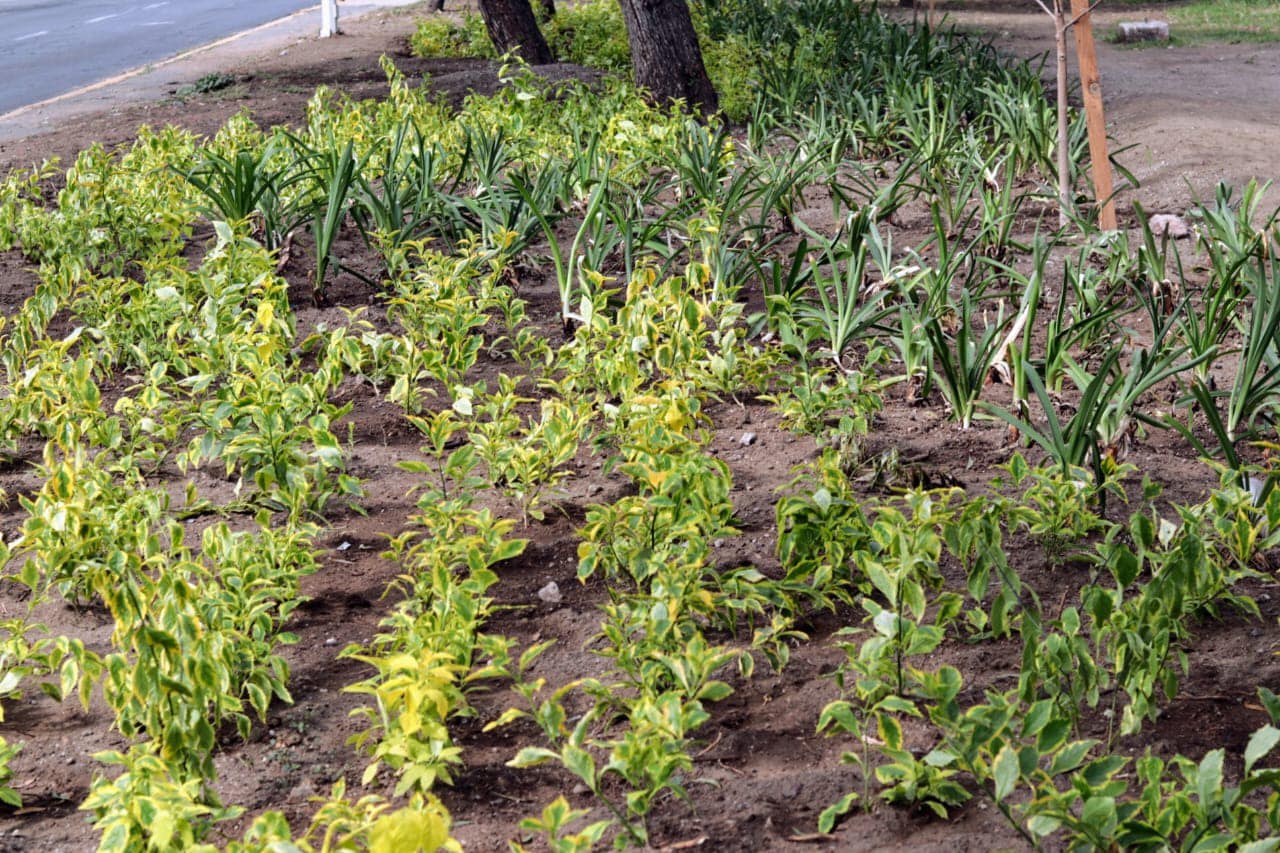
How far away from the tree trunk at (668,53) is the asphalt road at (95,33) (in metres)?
5.42

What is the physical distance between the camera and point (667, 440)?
9.82ft

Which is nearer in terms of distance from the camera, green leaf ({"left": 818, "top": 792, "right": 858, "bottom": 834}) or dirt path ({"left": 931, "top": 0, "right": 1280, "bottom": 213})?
green leaf ({"left": 818, "top": 792, "right": 858, "bottom": 834})

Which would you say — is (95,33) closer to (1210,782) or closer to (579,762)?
(579,762)

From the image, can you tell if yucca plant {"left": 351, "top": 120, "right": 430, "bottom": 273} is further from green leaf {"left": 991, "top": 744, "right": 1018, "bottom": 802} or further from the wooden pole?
green leaf {"left": 991, "top": 744, "right": 1018, "bottom": 802}

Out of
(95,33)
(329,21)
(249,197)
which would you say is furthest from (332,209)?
(95,33)

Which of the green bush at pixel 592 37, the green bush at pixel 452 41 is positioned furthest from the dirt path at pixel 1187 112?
the green bush at pixel 452 41

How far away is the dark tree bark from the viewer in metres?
11.0

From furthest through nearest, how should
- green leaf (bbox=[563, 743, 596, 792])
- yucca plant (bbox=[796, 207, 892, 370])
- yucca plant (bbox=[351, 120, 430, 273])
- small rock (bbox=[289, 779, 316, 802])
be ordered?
1. yucca plant (bbox=[351, 120, 430, 273])
2. yucca plant (bbox=[796, 207, 892, 370])
3. small rock (bbox=[289, 779, 316, 802])
4. green leaf (bbox=[563, 743, 596, 792])

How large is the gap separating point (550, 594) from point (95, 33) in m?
16.3

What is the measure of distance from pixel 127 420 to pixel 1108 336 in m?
2.86

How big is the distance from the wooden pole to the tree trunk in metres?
3.58

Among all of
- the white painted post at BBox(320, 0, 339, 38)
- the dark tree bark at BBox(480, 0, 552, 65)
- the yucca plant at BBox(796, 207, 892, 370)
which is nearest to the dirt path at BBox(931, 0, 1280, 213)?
the yucca plant at BBox(796, 207, 892, 370)

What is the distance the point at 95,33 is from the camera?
16906 millimetres

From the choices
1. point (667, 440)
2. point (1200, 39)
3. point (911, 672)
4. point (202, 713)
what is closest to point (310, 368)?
point (667, 440)
